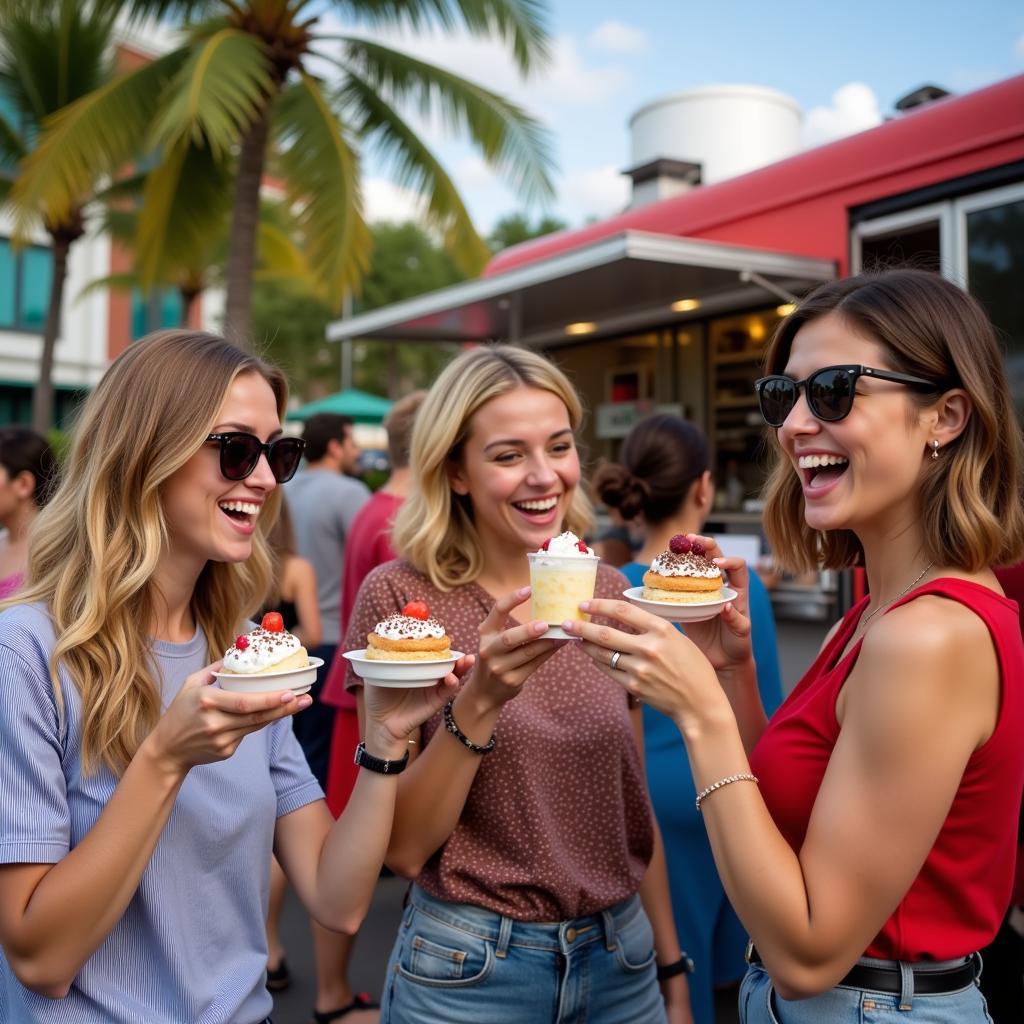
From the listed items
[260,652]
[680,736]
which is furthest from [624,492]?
[260,652]

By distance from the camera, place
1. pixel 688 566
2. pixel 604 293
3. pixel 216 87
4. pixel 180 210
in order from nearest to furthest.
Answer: pixel 688 566, pixel 604 293, pixel 216 87, pixel 180 210

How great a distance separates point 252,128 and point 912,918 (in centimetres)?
1058

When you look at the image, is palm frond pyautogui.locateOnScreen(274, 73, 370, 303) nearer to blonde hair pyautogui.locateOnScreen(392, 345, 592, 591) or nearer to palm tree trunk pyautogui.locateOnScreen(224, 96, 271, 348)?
palm tree trunk pyautogui.locateOnScreen(224, 96, 271, 348)

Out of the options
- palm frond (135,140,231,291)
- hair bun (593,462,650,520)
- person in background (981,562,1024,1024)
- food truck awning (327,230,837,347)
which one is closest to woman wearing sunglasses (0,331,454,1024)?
person in background (981,562,1024,1024)

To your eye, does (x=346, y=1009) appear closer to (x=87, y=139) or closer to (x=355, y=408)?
(x=87, y=139)

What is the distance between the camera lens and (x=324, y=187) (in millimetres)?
10336

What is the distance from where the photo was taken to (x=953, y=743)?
148 centimetres

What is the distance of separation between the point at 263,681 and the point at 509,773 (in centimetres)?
71

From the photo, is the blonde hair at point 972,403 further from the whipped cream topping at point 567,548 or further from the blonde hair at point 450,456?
the blonde hair at point 450,456

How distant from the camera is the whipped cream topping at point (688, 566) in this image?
215cm

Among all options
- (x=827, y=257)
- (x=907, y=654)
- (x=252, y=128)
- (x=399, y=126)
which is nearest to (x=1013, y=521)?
(x=907, y=654)

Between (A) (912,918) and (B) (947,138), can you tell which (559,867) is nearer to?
(A) (912,918)

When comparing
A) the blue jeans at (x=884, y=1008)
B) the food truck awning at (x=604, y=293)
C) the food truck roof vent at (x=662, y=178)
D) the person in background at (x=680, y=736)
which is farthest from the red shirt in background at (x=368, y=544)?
the food truck roof vent at (x=662, y=178)

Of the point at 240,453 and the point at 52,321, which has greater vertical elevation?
the point at 52,321
